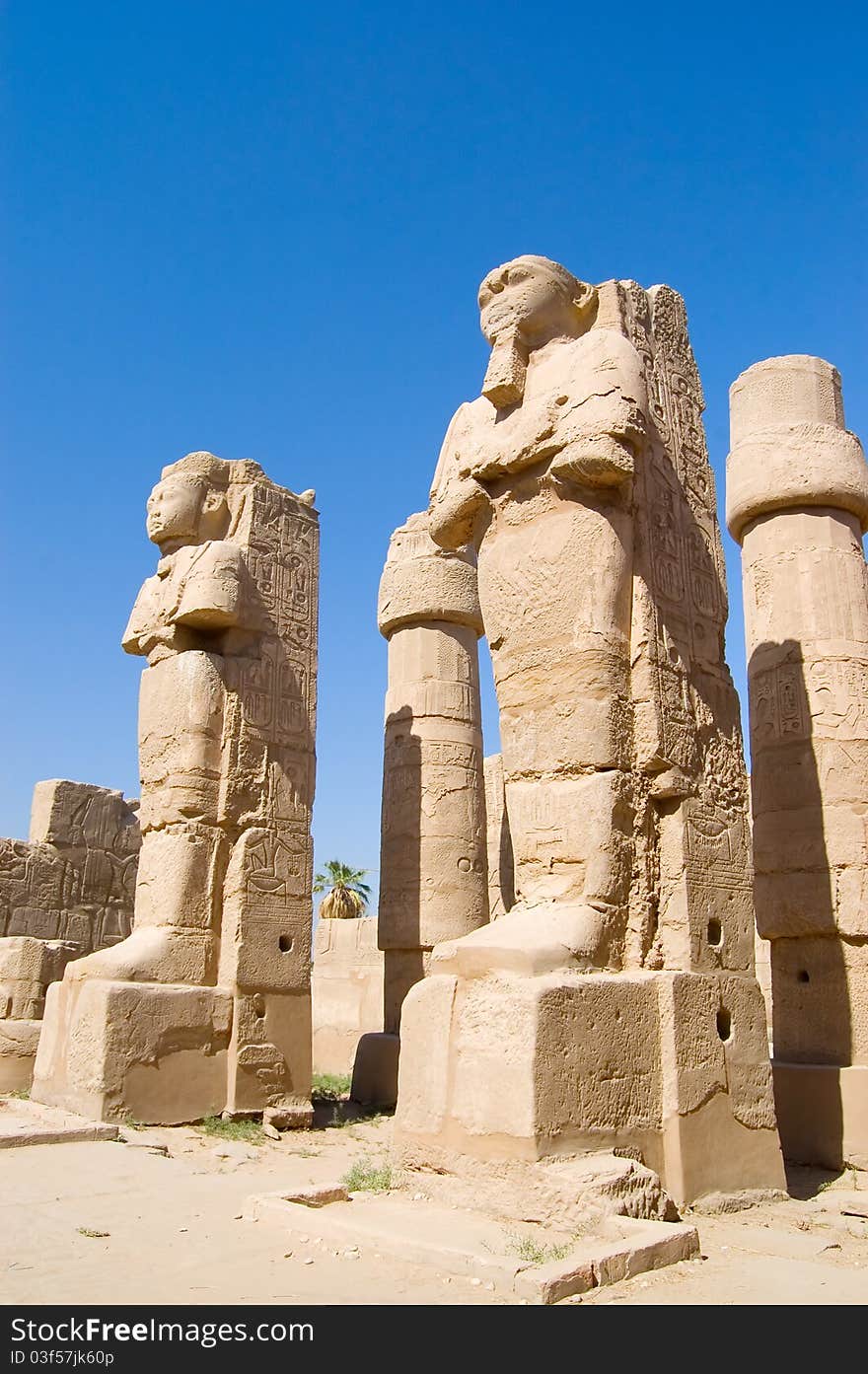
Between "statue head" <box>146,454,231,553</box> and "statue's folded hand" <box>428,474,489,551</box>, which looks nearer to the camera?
"statue's folded hand" <box>428,474,489,551</box>

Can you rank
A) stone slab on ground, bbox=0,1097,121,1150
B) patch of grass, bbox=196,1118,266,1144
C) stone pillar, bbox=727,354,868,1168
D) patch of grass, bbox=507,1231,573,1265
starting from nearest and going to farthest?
1. patch of grass, bbox=507,1231,573,1265
2. stone slab on ground, bbox=0,1097,121,1150
3. stone pillar, bbox=727,354,868,1168
4. patch of grass, bbox=196,1118,266,1144

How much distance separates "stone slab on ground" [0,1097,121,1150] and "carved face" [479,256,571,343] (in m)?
4.68

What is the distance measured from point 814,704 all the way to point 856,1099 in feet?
7.84

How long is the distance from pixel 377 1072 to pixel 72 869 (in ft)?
12.7

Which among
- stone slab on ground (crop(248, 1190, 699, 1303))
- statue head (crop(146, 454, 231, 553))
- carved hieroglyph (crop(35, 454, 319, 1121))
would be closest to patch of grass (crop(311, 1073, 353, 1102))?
carved hieroglyph (crop(35, 454, 319, 1121))

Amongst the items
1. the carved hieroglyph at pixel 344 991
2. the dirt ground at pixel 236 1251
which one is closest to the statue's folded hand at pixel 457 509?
the dirt ground at pixel 236 1251

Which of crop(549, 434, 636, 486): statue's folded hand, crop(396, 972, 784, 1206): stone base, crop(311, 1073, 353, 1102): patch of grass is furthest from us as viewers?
crop(311, 1073, 353, 1102): patch of grass

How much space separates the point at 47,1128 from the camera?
19.2ft

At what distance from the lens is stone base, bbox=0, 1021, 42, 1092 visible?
8.41m

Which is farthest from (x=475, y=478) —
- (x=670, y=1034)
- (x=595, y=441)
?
(x=670, y=1034)

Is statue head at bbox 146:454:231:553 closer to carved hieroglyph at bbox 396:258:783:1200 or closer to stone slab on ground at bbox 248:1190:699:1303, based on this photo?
carved hieroglyph at bbox 396:258:783:1200

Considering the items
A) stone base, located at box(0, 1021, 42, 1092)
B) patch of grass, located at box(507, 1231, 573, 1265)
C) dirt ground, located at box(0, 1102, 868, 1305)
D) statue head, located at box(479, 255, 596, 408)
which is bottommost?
dirt ground, located at box(0, 1102, 868, 1305)

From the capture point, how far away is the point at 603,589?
523cm
